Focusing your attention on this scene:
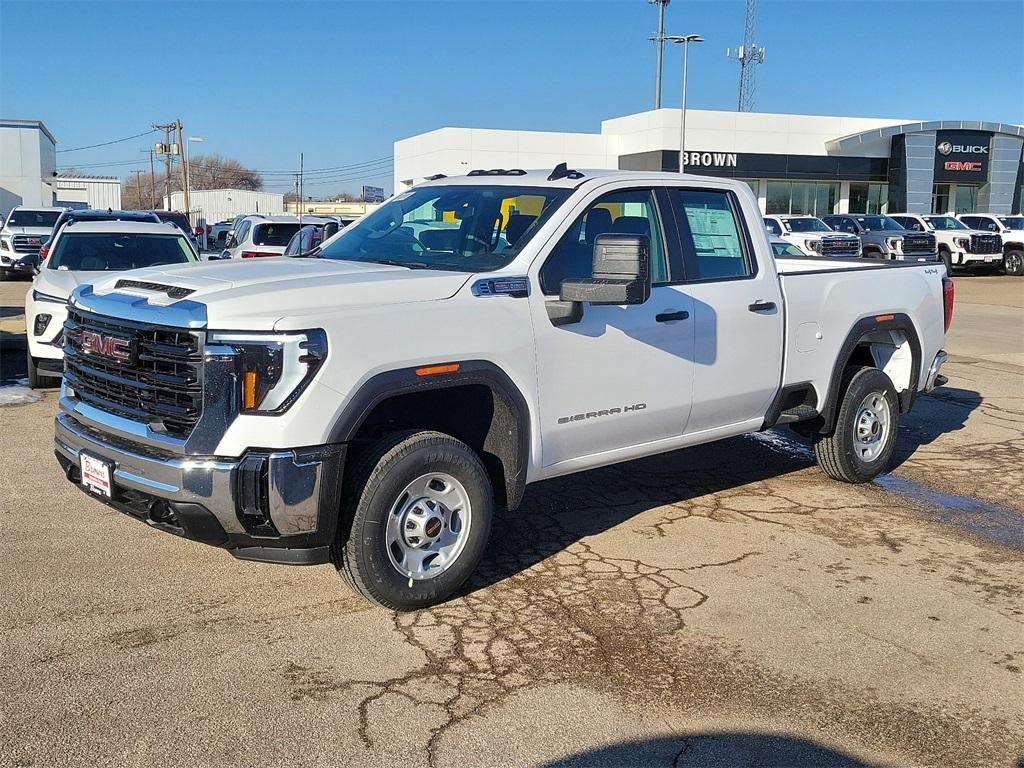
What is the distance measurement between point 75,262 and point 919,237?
2676cm

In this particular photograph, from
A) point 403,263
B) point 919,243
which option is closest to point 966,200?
point 919,243

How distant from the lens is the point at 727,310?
228 inches

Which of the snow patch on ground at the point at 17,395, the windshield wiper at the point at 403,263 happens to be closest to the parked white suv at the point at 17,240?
the snow patch on ground at the point at 17,395

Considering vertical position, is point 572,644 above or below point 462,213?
below

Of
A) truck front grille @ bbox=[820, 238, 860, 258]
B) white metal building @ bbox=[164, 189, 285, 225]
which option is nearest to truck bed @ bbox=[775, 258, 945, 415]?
truck front grille @ bbox=[820, 238, 860, 258]

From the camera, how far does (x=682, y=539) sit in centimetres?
580

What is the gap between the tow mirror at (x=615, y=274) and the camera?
465 cm

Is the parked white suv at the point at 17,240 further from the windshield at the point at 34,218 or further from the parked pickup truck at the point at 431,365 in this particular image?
the parked pickup truck at the point at 431,365

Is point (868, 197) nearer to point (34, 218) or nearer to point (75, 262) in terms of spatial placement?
point (34, 218)

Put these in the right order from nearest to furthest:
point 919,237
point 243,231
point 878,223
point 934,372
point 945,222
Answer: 1. point 934,372
2. point 243,231
3. point 919,237
4. point 878,223
5. point 945,222

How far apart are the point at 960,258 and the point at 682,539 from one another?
29771mm

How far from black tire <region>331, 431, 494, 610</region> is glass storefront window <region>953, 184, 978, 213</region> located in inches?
2126

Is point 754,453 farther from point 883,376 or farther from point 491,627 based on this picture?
point 491,627

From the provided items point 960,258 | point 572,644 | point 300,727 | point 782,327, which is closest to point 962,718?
point 572,644
